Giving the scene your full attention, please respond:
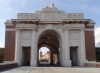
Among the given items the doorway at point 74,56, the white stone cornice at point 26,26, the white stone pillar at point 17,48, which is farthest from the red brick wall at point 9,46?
the doorway at point 74,56

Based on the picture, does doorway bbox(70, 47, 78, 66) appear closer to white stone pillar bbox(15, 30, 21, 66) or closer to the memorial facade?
the memorial facade

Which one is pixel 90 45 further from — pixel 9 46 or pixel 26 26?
pixel 9 46

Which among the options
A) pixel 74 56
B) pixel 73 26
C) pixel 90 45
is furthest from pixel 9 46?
pixel 90 45

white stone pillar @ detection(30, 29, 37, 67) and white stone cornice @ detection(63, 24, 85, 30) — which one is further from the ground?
white stone cornice @ detection(63, 24, 85, 30)

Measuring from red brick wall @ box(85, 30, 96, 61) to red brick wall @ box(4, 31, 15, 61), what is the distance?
48.7ft

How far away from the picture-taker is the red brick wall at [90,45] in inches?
1647

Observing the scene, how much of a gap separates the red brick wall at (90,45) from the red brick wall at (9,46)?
14855 millimetres

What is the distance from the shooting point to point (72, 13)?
41469 millimetres

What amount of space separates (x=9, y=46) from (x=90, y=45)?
643 inches

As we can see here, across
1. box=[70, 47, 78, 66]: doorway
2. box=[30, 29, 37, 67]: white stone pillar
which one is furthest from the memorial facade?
box=[70, 47, 78, 66]: doorway

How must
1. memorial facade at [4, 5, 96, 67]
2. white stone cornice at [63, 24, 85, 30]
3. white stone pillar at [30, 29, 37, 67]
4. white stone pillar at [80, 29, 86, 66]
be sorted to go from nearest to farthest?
white stone pillar at [80, 29, 86, 66], white stone pillar at [30, 29, 37, 67], memorial facade at [4, 5, 96, 67], white stone cornice at [63, 24, 85, 30]

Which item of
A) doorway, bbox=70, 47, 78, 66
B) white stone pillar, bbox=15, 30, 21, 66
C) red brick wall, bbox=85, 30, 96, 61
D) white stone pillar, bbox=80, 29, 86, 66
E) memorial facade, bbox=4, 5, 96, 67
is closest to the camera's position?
white stone pillar, bbox=80, 29, 86, 66

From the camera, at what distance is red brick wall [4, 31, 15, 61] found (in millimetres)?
42031

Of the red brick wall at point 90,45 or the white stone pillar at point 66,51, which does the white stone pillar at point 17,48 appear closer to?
the white stone pillar at point 66,51
